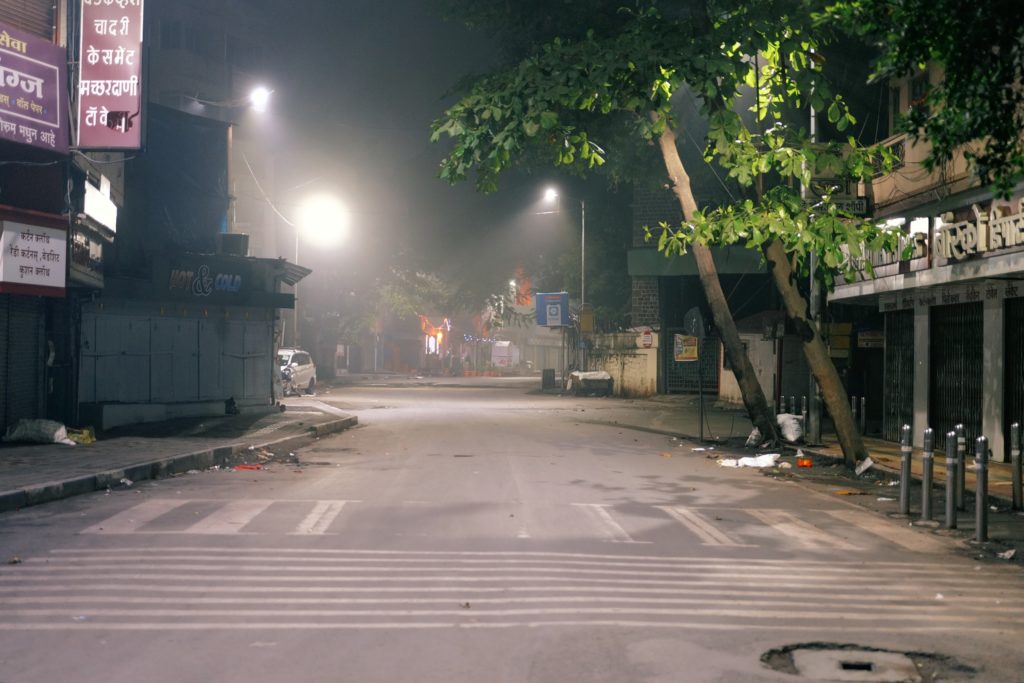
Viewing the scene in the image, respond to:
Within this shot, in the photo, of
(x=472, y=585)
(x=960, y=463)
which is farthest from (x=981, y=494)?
(x=472, y=585)

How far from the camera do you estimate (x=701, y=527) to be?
11195mm

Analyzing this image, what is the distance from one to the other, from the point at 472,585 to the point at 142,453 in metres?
11.0

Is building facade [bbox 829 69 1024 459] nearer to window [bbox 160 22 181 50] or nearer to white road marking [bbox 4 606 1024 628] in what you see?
white road marking [bbox 4 606 1024 628]

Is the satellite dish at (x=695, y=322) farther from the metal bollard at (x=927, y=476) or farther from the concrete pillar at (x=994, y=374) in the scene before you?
the metal bollard at (x=927, y=476)

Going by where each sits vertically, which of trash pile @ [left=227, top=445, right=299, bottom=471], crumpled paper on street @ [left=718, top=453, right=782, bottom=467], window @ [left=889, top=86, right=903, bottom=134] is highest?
window @ [left=889, top=86, right=903, bottom=134]

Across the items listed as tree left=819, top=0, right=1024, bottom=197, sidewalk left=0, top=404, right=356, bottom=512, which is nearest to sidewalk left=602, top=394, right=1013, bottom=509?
tree left=819, top=0, right=1024, bottom=197

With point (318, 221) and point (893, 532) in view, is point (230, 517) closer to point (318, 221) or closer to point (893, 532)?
point (893, 532)

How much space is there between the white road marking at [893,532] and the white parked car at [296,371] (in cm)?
3317

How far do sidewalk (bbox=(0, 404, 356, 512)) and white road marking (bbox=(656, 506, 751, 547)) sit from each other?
24.5 feet

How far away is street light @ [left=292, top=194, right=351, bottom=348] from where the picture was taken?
4768 centimetres

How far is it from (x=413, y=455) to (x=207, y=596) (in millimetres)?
12079

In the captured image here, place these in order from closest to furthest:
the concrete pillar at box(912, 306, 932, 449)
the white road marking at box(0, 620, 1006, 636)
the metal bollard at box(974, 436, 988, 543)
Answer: the white road marking at box(0, 620, 1006, 636) → the metal bollard at box(974, 436, 988, 543) → the concrete pillar at box(912, 306, 932, 449)

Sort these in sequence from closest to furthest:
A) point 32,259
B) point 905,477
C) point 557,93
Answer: point 905,477
point 557,93
point 32,259

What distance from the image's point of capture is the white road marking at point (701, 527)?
1020cm
